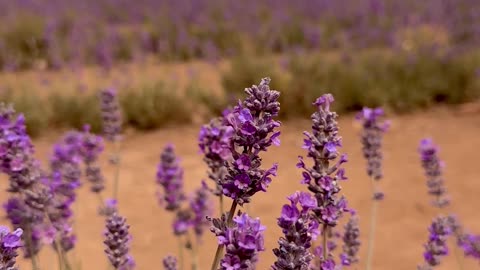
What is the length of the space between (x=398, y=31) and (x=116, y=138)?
807 cm

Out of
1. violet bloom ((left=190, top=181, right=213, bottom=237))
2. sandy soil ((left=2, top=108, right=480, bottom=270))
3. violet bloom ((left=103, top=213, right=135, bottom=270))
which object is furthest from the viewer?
sandy soil ((left=2, top=108, right=480, bottom=270))

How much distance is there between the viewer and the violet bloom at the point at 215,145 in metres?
1.98

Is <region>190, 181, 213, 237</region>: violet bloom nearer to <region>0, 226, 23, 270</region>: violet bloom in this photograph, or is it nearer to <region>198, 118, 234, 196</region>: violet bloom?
<region>198, 118, 234, 196</region>: violet bloom

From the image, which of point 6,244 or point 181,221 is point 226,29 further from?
point 6,244

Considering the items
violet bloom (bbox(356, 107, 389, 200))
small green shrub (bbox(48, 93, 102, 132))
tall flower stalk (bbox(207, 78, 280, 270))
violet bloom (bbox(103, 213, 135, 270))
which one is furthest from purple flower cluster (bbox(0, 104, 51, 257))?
small green shrub (bbox(48, 93, 102, 132))

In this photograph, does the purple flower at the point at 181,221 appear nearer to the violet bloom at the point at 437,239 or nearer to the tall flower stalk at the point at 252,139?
the violet bloom at the point at 437,239

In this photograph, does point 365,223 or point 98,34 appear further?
point 98,34

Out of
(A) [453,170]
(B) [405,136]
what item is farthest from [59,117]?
(A) [453,170]

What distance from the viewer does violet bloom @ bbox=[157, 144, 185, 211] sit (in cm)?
268

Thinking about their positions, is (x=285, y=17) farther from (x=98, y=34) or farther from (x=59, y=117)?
(x=59, y=117)

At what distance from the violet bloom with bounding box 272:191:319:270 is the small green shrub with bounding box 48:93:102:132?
6.35 m

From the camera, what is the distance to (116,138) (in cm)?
325

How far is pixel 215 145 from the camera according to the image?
198 centimetres

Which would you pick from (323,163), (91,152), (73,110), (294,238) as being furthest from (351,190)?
(294,238)
